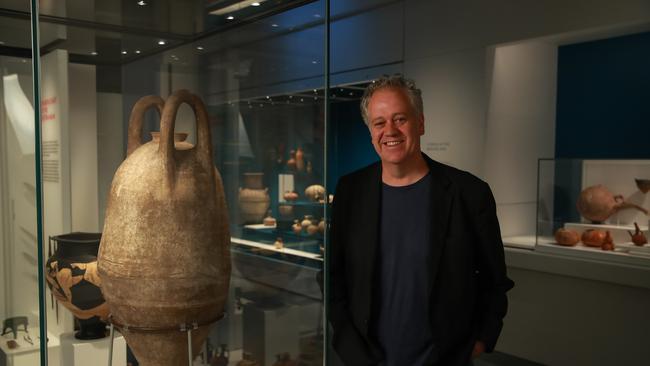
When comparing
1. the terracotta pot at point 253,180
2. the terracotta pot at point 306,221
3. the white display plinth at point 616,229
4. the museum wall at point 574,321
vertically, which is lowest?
the museum wall at point 574,321

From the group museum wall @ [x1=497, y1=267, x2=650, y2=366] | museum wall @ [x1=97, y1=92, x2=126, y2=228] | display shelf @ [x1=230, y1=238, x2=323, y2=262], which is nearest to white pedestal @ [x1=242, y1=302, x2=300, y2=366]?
display shelf @ [x1=230, y1=238, x2=323, y2=262]

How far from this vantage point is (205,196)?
1.37 m

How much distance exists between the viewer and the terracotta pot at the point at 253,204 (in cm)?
151

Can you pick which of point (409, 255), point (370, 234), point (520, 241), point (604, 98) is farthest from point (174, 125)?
point (604, 98)

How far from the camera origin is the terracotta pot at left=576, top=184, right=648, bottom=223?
164 inches

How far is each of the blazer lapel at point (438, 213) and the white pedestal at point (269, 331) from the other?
16.1 inches

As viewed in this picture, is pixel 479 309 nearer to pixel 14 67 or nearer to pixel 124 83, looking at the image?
pixel 124 83

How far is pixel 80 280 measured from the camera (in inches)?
53.7

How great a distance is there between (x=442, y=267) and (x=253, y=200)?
0.59m

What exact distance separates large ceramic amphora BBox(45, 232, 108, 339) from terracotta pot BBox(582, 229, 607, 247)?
372 cm

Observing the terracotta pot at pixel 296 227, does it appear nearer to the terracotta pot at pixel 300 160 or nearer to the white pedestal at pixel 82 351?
the terracotta pot at pixel 300 160

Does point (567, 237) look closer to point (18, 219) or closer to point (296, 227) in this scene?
point (296, 227)

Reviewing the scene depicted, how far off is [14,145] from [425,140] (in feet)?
14.3

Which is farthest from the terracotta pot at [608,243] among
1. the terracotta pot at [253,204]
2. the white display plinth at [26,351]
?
the white display plinth at [26,351]
